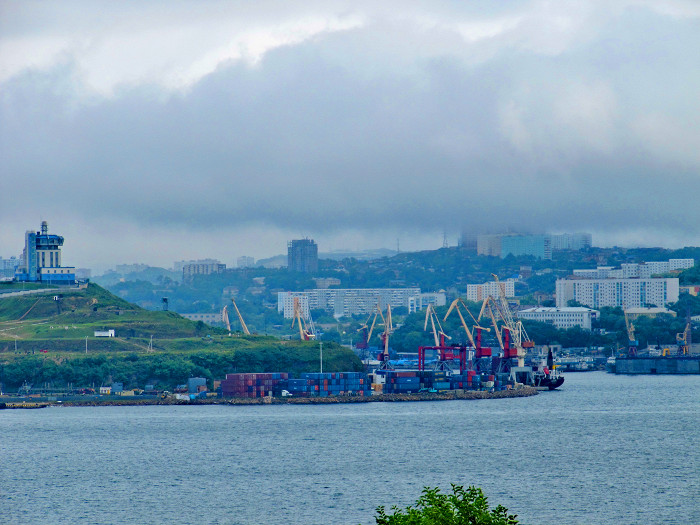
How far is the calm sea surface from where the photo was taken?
48812mm

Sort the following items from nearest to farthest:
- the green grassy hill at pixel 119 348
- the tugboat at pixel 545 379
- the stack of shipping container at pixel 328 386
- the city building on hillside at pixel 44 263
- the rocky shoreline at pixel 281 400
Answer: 1. the rocky shoreline at pixel 281 400
2. the stack of shipping container at pixel 328 386
3. the green grassy hill at pixel 119 348
4. the tugboat at pixel 545 379
5. the city building on hillside at pixel 44 263

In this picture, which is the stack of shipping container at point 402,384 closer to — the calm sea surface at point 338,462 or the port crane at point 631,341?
the calm sea surface at point 338,462

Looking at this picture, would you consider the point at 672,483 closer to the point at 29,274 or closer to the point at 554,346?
the point at 29,274

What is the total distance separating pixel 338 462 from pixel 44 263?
90.6 meters

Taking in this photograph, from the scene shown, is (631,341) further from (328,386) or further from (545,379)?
(328,386)

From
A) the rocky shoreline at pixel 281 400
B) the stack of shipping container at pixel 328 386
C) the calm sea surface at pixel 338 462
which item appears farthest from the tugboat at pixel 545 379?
the calm sea surface at pixel 338 462

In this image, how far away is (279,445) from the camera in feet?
225

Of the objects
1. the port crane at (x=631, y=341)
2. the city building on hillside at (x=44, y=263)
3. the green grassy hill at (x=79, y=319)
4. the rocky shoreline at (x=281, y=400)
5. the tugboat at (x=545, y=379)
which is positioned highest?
the city building on hillside at (x=44, y=263)

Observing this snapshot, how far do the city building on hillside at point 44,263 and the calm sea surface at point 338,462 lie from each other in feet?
166

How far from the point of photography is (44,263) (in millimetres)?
145250

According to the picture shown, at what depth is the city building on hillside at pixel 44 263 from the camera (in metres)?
143

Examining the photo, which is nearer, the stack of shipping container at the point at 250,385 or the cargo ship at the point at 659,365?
the stack of shipping container at the point at 250,385

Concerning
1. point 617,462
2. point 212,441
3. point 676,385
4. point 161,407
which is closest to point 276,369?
point 161,407

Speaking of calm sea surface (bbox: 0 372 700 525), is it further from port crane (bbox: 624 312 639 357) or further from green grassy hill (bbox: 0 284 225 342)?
port crane (bbox: 624 312 639 357)
